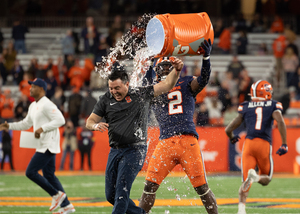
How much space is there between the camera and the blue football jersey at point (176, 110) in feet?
20.8

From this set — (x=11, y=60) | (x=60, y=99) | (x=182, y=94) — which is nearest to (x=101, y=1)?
(x=11, y=60)

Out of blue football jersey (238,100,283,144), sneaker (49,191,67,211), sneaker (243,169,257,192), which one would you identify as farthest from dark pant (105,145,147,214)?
blue football jersey (238,100,283,144)

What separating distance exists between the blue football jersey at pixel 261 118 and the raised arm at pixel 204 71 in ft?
6.48

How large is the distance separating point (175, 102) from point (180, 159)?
752 millimetres

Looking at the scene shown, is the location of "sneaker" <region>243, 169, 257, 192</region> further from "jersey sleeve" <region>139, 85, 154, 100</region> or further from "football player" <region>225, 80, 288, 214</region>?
"jersey sleeve" <region>139, 85, 154, 100</region>

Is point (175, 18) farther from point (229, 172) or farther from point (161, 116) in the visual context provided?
point (229, 172)

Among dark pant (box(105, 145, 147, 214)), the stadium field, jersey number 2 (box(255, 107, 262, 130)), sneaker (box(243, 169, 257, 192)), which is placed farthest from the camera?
the stadium field

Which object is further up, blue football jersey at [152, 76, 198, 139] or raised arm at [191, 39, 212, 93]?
raised arm at [191, 39, 212, 93]

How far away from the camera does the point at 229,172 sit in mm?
14680

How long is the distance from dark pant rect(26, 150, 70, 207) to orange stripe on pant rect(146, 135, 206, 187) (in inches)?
91.0

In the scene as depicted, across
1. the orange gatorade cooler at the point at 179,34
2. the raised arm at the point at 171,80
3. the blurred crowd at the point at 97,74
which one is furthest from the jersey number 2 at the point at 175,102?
the blurred crowd at the point at 97,74

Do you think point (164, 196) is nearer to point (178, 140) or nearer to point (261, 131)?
point (261, 131)

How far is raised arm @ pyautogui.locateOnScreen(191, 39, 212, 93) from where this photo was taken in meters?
5.83

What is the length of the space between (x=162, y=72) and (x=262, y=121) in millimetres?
2294
